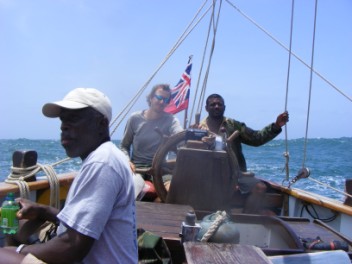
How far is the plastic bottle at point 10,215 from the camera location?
1853mm

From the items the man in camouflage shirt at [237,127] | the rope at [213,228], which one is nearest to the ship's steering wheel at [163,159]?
the man in camouflage shirt at [237,127]

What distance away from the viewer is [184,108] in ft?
25.8

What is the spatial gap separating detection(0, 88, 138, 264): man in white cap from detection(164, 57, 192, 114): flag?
6.16 m

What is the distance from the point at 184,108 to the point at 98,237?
6.52m

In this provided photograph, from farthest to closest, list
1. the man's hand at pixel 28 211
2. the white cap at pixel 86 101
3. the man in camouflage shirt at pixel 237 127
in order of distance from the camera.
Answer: the man in camouflage shirt at pixel 237 127 → the man's hand at pixel 28 211 → the white cap at pixel 86 101

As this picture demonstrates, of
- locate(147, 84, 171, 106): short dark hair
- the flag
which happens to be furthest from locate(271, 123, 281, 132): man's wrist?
the flag

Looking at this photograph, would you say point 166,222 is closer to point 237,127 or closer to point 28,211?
point 28,211

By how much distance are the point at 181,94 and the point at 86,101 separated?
6553mm

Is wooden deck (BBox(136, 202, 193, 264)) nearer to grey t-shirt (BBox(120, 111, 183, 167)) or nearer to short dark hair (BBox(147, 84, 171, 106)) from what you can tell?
grey t-shirt (BBox(120, 111, 183, 167))

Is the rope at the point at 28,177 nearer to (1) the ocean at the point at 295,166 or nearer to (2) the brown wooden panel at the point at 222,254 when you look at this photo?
(2) the brown wooden panel at the point at 222,254

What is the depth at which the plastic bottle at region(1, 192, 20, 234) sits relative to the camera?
185 centimetres

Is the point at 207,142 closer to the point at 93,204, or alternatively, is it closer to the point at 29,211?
the point at 29,211

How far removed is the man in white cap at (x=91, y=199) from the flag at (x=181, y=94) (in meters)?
6.16

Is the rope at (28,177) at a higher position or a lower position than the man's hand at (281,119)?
lower
